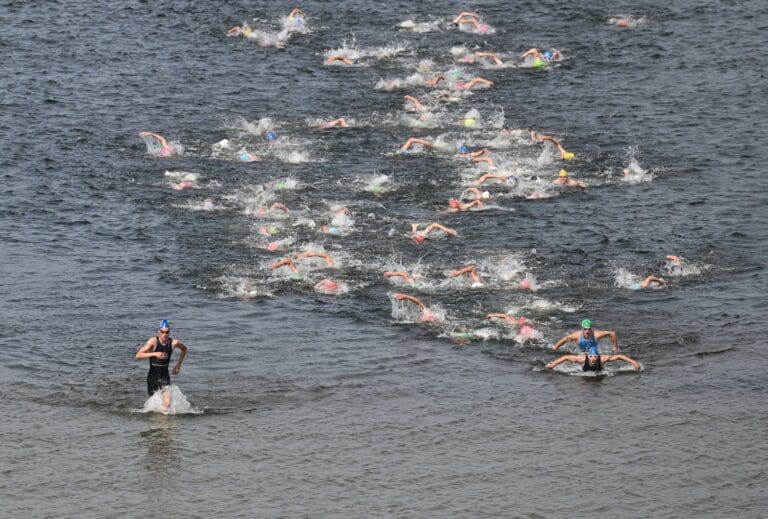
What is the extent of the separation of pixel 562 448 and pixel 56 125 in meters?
28.3

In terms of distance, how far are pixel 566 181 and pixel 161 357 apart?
63.7 ft

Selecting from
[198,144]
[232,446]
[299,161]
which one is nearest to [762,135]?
[299,161]

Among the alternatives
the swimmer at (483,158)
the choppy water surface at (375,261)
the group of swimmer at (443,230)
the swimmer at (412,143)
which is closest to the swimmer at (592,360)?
the group of swimmer at (443,230)

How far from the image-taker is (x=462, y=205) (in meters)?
41.0

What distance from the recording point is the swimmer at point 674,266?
119 ft

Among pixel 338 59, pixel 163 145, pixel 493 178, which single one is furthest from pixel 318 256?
pixel 338 59

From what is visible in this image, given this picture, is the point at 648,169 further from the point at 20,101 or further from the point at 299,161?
the point at 20,101

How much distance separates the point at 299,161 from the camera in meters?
45.3

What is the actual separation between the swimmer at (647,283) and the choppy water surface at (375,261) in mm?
515

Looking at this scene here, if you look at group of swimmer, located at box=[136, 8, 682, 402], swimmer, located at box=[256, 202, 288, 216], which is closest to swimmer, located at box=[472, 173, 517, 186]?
group of swimmer, located at box=[136, 8, 682, 402]

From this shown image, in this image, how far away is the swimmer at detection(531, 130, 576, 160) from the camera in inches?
1770

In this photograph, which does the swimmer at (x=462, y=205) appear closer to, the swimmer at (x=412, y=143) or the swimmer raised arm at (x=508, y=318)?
the swimmer at (x=412, y=143)

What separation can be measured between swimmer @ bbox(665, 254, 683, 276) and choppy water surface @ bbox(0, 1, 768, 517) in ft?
1.65

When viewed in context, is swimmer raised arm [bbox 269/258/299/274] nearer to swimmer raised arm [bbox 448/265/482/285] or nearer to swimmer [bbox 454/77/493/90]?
swimmer raised arm [bbox 448/265/482/285]
